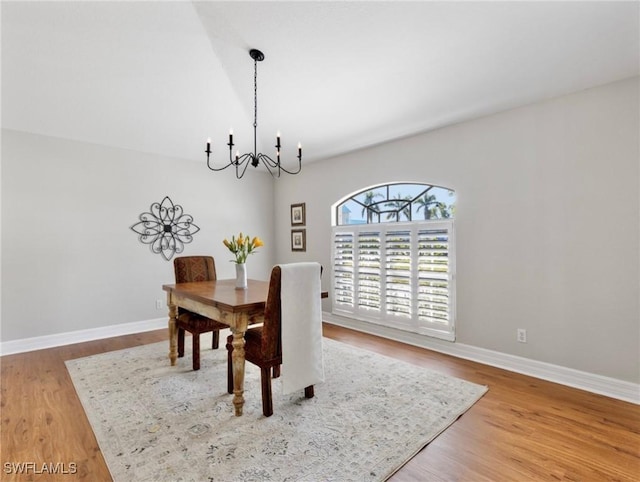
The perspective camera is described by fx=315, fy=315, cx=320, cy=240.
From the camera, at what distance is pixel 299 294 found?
2.23 m

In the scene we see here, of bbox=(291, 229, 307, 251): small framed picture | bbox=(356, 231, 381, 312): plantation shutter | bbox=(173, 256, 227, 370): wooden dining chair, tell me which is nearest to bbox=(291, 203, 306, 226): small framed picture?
bbox=(291, 229, 307, 251): small framed picture

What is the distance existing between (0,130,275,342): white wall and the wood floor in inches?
42.4

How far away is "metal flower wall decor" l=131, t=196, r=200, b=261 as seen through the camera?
4359 millimetres

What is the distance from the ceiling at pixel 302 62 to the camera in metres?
2.25

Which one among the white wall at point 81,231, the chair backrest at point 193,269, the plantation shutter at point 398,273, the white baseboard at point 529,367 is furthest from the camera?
the plantation shutter at point 398,273

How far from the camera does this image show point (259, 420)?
210cm

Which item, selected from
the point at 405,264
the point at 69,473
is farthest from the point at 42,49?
the point at 405,264

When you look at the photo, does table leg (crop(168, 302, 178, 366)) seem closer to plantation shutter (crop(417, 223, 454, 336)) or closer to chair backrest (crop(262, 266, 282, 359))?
chair backrest (crop(262, 266, 282, 359))

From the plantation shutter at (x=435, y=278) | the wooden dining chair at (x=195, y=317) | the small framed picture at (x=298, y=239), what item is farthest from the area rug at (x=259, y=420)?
the small framed picture at (x=298, y=239)

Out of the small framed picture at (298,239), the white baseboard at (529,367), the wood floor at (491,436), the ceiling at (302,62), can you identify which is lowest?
the wood floor at (491,436)

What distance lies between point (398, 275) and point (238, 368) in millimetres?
2286

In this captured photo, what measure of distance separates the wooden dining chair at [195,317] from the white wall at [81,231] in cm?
125

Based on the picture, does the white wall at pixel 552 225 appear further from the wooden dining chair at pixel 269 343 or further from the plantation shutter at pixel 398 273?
the wooden dining chair at pixel 269 343

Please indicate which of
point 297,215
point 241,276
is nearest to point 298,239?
point 297,215
